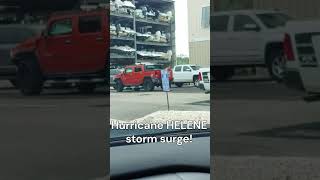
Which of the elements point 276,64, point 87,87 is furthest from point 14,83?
point 276,64

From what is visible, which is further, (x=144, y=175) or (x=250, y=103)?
(x=144, y=175)

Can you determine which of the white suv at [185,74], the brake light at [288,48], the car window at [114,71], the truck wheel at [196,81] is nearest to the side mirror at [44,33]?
the car window at [114,71]

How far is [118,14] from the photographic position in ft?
10.7

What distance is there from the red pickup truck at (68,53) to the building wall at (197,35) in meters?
0.44

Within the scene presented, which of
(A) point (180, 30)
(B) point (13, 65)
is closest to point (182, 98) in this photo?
(A) point (180, 30)

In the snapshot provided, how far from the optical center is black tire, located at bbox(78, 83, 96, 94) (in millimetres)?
3309

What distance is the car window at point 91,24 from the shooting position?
327cm

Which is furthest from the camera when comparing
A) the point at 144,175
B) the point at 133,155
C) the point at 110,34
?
the point at 144,175

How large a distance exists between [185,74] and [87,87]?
20.3 inches

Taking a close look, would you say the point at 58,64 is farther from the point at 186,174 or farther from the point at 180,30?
the point at 186,174

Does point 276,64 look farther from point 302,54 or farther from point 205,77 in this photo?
point 205,77

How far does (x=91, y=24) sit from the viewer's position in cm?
328

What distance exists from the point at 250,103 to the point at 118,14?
838mm

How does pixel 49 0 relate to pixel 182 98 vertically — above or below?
above
